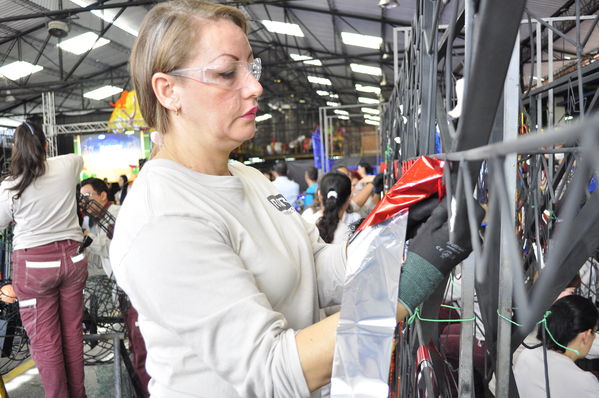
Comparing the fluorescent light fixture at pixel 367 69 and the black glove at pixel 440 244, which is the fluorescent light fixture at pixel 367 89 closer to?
the fluorescent light fixture at pixel 367 69

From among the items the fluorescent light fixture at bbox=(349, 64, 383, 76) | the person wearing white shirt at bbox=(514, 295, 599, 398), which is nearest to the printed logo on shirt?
the person wearing white shirt at bbox=(514, 295, 599, 398)

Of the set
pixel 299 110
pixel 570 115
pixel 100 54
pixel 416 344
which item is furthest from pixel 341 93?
pixel 416 344

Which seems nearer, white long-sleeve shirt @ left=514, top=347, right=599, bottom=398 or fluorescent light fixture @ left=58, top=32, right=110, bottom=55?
white long-sleeve shirt @ left=514, top=347, right=599, bottom=398

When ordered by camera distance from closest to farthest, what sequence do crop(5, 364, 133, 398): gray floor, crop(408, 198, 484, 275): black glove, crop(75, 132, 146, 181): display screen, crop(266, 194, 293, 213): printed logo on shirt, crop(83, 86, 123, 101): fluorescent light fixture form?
crop(408, 198, 484, 275): black glove < crop(266, 194, 293, 213): printed logo on shirt < crop(5, 364, 133, 398): gray floor < crop(75, 132, 146, 181): display screen < crop(83, 86, 123, 101): fluorescent light fixture

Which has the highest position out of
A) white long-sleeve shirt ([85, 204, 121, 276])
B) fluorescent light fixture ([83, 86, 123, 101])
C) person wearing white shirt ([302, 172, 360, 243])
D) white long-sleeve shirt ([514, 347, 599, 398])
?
fluorescent light fixture ([83, 86, 123, 101])

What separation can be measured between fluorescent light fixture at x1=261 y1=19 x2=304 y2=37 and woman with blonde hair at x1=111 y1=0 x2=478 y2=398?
11508 millimetres

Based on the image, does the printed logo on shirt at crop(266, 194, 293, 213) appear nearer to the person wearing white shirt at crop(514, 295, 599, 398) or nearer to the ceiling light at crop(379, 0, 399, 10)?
the person wearing white shirt at crop(514, 295, 599, 398)

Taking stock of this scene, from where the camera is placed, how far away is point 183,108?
38.4 inches

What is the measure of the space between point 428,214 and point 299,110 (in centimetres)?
2131

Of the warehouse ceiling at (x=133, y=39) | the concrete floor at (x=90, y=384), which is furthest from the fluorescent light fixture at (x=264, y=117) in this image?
the concrete floor at (x=90, y=384)

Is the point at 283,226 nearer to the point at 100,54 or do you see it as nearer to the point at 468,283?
the point at 468,283

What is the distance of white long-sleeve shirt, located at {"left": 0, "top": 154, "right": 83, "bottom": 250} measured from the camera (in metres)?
2.72

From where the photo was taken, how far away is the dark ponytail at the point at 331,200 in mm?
3156

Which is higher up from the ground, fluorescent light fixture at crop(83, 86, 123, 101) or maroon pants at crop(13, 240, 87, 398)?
fluorescent light fixture at crop(83, 86, 123, 101)
